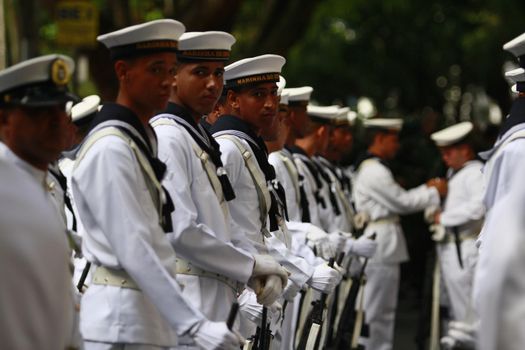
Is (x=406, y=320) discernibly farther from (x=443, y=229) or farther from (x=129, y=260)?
(x=129, y=260)

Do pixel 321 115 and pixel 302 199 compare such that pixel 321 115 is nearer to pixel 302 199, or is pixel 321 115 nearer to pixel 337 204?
pixel 337 204

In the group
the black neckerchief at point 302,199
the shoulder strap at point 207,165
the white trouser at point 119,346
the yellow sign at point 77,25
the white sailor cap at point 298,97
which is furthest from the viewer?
the yellow sign at point 77,25

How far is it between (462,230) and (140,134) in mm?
9130

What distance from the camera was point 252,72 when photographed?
340 inches

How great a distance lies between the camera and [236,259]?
7.04 m

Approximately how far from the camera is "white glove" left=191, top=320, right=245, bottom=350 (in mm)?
5906

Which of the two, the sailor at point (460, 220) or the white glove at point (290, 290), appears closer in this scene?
the white glove at point (290, 290)

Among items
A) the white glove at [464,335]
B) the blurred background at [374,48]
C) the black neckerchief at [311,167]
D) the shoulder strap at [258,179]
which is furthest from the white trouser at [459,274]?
the white glove at [464,335]

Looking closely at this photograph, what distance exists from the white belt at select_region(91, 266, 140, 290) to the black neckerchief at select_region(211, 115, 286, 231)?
2278 millimetres

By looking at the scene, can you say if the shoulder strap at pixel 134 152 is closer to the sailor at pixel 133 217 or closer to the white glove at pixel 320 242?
the sailor at pixel 133 217

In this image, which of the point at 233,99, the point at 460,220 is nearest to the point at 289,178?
the point at 233,99

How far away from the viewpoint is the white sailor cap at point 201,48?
24.5 ft

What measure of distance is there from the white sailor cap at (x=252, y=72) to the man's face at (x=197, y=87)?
113 cm

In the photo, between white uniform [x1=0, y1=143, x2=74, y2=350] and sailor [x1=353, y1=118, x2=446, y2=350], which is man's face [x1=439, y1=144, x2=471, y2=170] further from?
white uniform [x1=0, y1=143, x2=74, y2=350]
